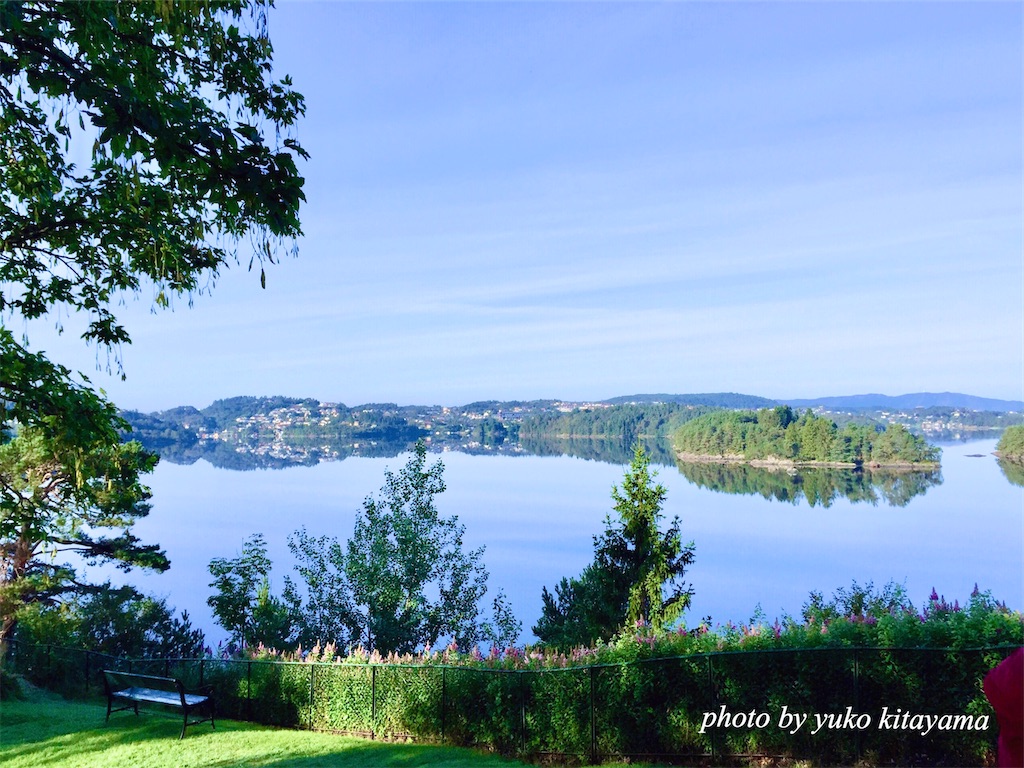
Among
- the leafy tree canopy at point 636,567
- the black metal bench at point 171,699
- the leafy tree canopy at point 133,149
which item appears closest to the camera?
the leafy tree canopy at point 133,149

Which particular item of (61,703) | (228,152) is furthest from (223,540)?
(228,152)

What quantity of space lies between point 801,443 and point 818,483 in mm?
28968

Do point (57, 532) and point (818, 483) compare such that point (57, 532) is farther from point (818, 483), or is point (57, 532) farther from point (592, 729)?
point (818, 483)

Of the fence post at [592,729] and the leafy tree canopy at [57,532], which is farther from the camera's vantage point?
the leafy tree canopy at [57,532]

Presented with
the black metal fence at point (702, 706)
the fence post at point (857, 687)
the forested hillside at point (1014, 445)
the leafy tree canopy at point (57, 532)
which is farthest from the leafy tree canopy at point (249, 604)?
the forested hillside at point (1014, 445)

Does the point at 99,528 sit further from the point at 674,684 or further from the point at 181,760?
the point at 674,684

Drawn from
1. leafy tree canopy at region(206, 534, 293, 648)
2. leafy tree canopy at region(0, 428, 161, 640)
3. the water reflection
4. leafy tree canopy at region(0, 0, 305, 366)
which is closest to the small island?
the water reflection

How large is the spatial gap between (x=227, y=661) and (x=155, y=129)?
13.4m

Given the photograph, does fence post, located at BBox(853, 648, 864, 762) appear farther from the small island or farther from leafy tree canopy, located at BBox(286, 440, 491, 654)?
the small island

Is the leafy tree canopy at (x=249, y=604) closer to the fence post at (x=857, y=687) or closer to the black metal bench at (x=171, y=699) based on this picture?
the black metal bench at (x=171, y=699)

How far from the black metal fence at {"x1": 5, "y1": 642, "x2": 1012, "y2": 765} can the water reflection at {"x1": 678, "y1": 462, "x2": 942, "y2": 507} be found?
313 ft

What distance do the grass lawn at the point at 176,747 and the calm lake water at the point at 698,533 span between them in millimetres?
17403

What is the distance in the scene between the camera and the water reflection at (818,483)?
106312mm

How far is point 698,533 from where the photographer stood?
2975 inches
